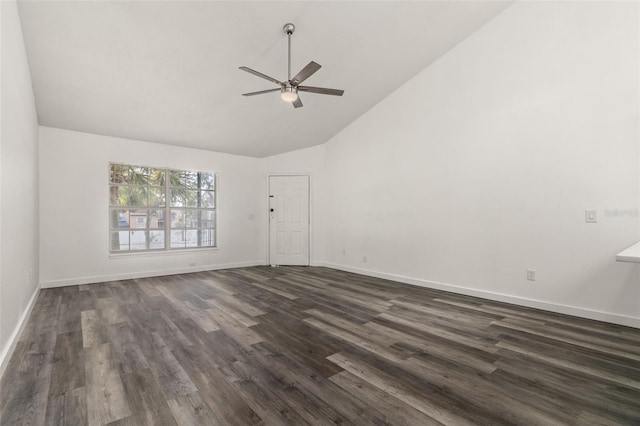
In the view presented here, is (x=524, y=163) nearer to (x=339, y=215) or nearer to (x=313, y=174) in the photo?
(x=339, y=215)

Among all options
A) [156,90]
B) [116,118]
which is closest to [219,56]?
[156,90]

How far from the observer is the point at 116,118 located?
4.34 metres

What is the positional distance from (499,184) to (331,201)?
10.9 ft

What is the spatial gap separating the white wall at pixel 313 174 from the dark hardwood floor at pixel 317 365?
2816 mm

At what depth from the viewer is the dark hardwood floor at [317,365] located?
1574mm

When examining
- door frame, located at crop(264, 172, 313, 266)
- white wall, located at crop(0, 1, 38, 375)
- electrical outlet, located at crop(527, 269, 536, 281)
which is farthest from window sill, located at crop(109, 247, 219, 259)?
electrical outlet, located at crop(527, 269, 536, 281)

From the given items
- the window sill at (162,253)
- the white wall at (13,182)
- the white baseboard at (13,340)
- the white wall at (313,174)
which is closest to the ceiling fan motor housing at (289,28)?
the white wall at (13,182)

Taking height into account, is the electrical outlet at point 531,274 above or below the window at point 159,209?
below

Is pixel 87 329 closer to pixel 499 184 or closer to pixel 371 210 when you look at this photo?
pixel 371 210

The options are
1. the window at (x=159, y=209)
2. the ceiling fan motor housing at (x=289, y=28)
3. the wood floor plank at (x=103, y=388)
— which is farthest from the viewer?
→ the window at (x=159, y=209)

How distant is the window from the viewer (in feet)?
16.7

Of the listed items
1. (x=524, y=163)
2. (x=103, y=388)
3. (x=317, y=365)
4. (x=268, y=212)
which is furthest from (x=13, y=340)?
(x=524, y=163)

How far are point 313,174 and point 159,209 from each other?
10.6 ft

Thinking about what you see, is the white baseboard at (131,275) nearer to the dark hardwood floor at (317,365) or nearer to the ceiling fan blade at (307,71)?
the dark hardwood floor at (317,365)
